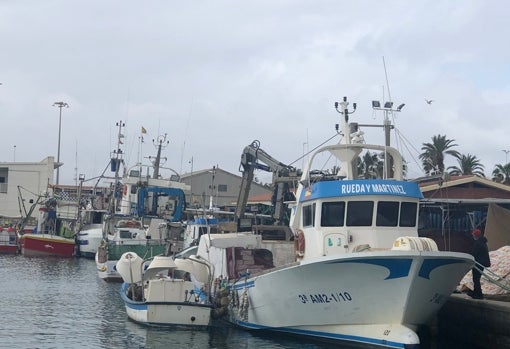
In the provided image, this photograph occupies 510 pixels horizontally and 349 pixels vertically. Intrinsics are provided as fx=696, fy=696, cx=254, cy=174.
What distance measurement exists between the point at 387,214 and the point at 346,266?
8.26 feet

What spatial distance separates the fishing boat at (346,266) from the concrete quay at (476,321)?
1141 mm

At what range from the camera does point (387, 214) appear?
17.5 metres

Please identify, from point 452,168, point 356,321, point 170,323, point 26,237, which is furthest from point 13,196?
point 356,321

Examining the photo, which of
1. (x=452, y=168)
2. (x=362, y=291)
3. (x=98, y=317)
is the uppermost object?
(x=452, y=168)

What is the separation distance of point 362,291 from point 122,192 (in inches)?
1341

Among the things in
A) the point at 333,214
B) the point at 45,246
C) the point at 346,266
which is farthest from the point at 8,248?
the point at 346,266

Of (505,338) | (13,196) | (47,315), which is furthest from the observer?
(13,196)

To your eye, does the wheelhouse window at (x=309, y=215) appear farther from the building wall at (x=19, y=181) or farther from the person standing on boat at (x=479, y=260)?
the building wall at (x=19, y=181)

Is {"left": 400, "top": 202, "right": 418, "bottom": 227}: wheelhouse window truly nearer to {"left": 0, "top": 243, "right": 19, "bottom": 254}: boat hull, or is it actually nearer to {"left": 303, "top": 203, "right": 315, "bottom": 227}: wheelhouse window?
{"left": 303, "top": 203, "right": 315, "bottom": 227}: wheelhouse window

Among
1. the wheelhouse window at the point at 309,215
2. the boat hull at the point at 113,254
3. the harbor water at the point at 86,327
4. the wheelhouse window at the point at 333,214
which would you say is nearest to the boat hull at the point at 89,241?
the boat hull at the point at 113,254

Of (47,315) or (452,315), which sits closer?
(452,315)

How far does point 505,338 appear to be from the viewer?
1562 cm

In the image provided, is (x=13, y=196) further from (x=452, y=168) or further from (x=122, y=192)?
(x=452, y=168)

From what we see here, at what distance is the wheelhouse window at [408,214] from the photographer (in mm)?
17656
